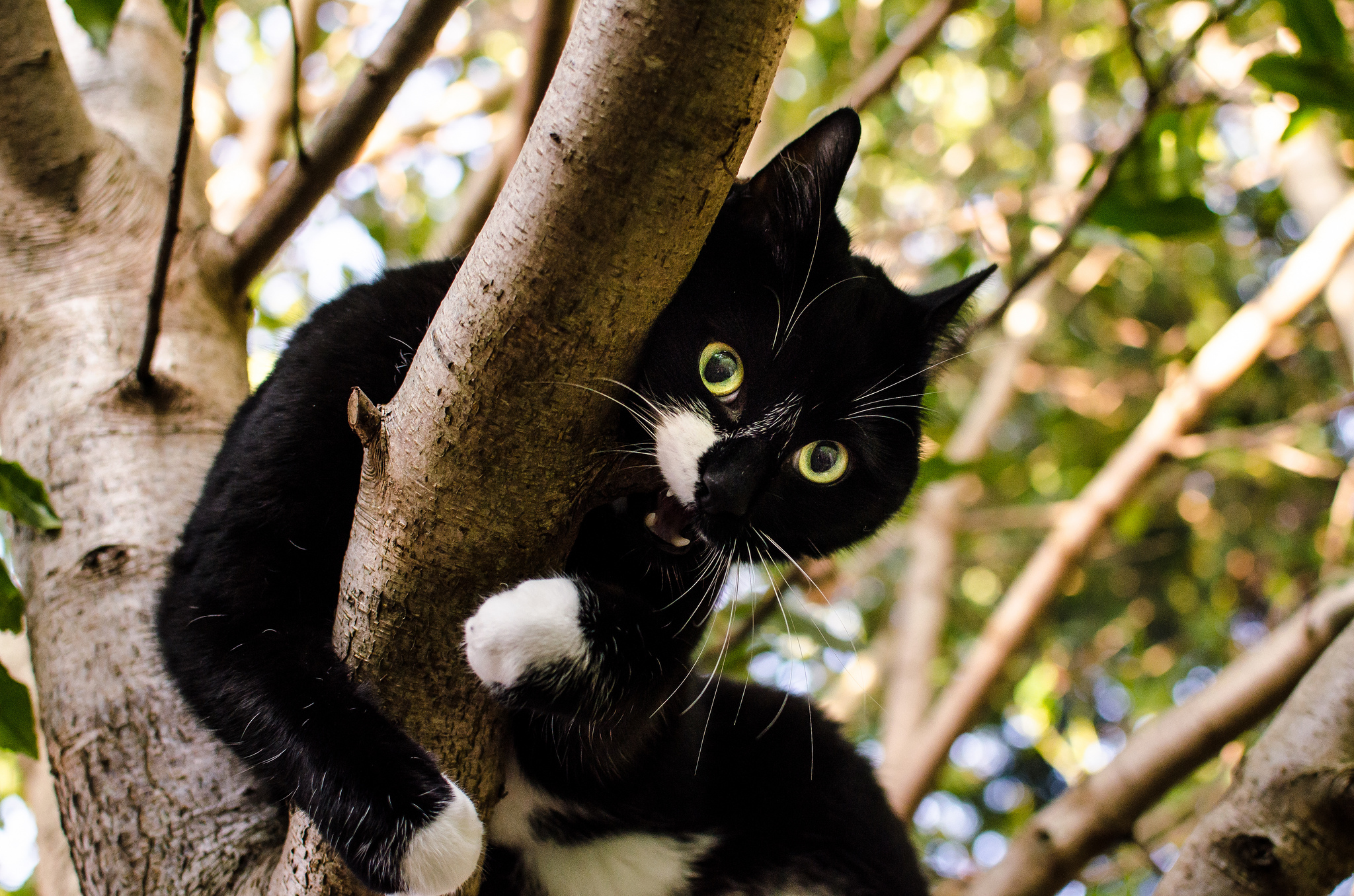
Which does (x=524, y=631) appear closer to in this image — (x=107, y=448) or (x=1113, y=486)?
(x=107, y=448)

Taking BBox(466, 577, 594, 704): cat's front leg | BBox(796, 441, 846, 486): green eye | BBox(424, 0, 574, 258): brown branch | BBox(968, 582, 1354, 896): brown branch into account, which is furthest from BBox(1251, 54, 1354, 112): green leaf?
BBox(466, 577, 594, 704): cat's front leg

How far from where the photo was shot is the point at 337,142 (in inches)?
73.4

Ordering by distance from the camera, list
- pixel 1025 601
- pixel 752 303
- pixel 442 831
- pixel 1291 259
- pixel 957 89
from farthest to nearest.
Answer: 1. pixel 957 89
2. pixel 1025 601
3. pixel 1291 259
4. pixel 752 303
5. pixel 442 831

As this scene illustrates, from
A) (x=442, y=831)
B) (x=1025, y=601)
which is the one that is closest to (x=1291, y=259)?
(x=1025, y=601)

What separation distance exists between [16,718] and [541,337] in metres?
1.24

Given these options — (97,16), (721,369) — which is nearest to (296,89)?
(97,16)

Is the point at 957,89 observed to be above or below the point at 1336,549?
above

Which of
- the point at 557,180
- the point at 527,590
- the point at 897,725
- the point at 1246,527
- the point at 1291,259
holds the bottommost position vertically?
the point at 897,725

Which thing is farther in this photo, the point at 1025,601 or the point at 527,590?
the point at 1025,601

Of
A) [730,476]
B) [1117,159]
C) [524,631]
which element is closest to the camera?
[524,631]

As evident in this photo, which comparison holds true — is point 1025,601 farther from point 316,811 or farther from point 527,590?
point 316,811

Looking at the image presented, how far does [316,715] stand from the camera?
1.29 m

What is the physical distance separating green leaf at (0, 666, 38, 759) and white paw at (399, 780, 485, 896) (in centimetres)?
75

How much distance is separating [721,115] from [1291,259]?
2.32m
